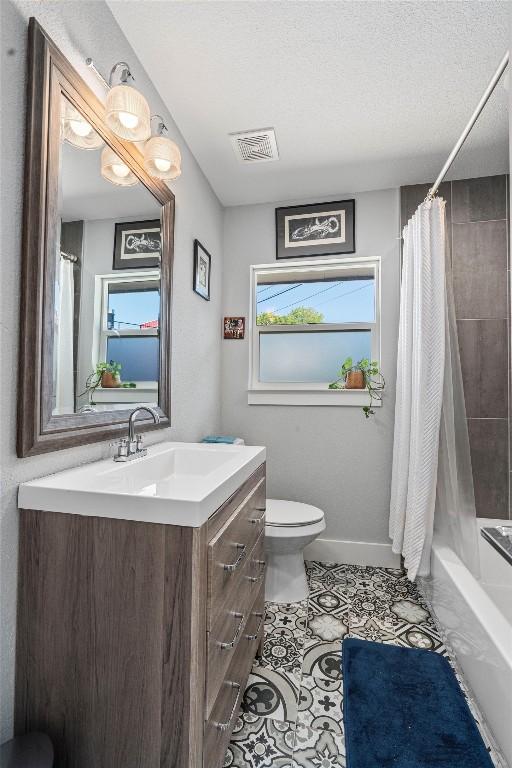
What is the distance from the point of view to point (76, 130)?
3.67ft

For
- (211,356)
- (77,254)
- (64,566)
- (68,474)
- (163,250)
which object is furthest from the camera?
(211,356)

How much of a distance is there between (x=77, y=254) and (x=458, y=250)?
7.16 ft

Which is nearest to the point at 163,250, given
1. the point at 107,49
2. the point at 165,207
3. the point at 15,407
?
the point at 165,207

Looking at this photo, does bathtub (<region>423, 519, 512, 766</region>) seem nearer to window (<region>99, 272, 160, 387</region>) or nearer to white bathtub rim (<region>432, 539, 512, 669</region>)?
white bathtub rim (<region>432, 539, 512, 669</region>)

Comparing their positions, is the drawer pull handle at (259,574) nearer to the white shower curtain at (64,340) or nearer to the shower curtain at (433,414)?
the white shower curtain at (64,340)

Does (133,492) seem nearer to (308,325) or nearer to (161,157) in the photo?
(161,157)

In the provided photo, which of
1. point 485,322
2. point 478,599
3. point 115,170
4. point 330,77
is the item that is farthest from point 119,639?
point 485,322

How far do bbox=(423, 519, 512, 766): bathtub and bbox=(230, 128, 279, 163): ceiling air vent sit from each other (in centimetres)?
229

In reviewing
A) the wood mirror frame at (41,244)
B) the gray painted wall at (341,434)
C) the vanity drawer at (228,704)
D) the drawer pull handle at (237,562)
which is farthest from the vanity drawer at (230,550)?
the gray painted wall at (341,434)

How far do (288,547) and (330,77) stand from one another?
85.4 inches

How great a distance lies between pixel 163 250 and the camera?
1681mm

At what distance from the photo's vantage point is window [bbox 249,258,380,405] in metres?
2.51

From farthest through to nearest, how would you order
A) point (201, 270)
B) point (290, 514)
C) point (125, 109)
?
point (201, 270)
point (290, 514)
point (125, 109)

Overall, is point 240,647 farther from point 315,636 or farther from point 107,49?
point 107,49
